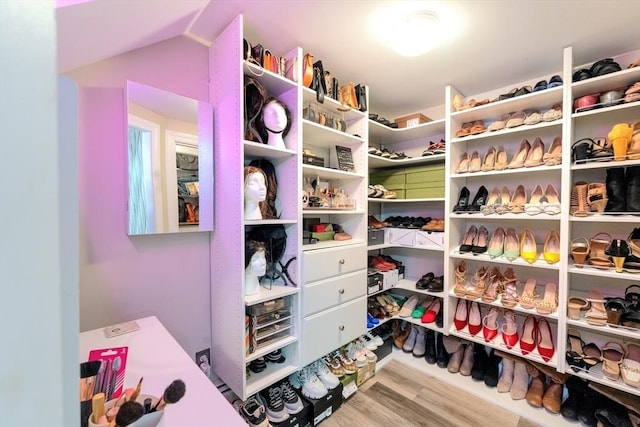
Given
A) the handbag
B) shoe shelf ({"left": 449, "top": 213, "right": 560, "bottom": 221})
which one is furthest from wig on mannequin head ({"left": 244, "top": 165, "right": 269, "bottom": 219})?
shoe shelf ({"left": 449, "top": 213, "right": 560, "bottom": 221})

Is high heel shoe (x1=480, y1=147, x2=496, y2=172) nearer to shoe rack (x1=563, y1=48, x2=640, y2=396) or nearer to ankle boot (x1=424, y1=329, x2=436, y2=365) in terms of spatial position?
shoe rack (x1=563, y1=48, x2=640, y2=396)

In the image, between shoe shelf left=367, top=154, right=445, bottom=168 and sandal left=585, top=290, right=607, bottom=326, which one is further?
shoe shelf left=367, top=154, right=445, bottom=168

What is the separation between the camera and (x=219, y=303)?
4.79 ft

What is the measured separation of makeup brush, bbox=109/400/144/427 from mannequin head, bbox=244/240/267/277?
2.94ft

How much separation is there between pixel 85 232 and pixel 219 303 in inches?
28.1

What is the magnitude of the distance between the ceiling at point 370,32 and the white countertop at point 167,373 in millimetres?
1104

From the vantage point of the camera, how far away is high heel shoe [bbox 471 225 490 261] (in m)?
1.91

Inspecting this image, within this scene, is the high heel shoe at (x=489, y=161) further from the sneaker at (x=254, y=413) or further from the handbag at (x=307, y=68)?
the sneaker at (x=254, y=413)

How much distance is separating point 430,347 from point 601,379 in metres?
0.98

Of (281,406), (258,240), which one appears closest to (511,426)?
(281,406)

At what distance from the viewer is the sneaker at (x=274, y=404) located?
1351 mm

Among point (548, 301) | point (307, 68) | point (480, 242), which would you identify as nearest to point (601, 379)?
point (548, 301)

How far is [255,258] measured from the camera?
4.49ft

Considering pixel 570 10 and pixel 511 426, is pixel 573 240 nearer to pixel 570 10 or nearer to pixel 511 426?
pixel 511 426
